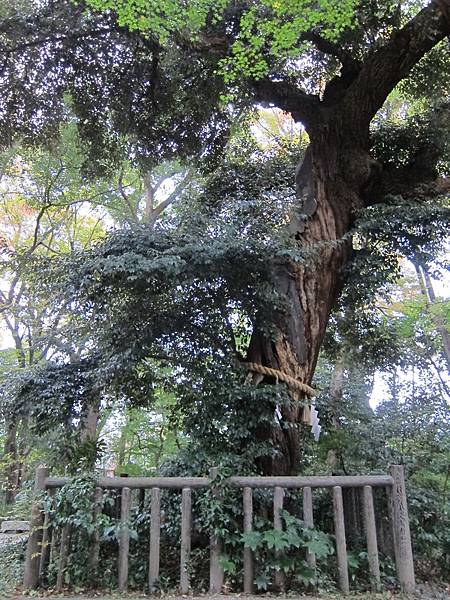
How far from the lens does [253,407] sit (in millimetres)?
4820

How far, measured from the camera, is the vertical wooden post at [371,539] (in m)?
3.86

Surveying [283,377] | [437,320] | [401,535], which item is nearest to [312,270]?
[283,377]

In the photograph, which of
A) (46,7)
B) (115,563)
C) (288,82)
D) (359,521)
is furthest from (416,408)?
(46,7)

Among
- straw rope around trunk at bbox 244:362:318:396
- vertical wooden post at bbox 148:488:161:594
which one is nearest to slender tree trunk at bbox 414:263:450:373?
straw rope around trunk at bbox 244:362:318:396

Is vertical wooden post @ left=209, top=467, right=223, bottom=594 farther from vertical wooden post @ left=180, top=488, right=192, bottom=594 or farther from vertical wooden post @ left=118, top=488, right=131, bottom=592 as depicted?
vertical wooden post @ left=118, top=488, right=131, bottom=592

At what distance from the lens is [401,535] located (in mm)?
3996

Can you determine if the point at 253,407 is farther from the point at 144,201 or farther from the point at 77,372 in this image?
the point at 144,201

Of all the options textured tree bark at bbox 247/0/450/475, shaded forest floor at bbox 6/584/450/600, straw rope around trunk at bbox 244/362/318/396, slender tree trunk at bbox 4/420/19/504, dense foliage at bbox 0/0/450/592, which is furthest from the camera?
slender tree trunk at bbox 4/420/19/504

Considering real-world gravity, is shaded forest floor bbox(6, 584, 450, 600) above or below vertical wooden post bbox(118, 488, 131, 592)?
below

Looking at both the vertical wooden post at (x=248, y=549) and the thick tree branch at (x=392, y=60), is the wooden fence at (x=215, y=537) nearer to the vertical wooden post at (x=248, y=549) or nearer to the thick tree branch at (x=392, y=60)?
the vertical wooden post at (x=248, y=549)

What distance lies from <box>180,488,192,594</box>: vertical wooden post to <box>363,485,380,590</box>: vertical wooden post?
59.3 inches

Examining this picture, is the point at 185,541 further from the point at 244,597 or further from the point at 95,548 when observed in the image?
the point at 95,548

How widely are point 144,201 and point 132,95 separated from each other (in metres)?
5.74

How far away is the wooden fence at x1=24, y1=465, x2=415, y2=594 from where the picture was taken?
12.5 feet
